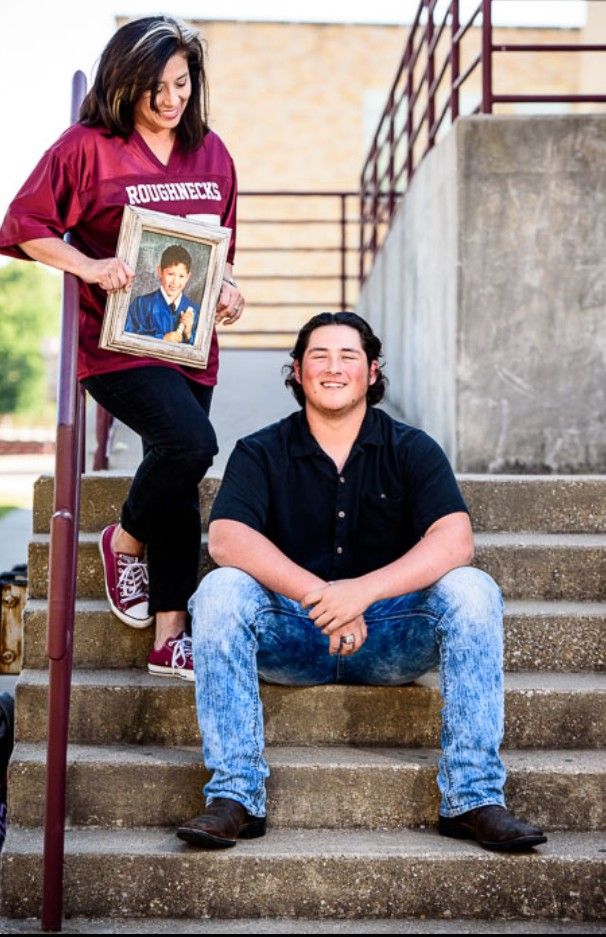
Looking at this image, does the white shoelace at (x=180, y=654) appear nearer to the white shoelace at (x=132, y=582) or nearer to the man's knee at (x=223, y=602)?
the white shoelace at (x=132, y=582)

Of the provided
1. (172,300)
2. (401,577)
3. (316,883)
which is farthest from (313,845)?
(172,300)

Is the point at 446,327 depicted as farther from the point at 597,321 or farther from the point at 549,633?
the point at 549,633

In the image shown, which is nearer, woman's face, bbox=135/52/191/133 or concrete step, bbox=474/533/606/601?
woman's face, bbox=135/52/191/133

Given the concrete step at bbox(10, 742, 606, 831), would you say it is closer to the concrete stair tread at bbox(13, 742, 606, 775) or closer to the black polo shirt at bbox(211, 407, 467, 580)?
the concrete stair tread at bbox(13, 742, 606, 775)

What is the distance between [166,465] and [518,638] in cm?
127

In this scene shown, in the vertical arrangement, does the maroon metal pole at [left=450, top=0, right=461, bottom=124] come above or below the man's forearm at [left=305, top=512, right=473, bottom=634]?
above

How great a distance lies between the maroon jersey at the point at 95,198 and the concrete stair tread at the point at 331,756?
3.48 ft

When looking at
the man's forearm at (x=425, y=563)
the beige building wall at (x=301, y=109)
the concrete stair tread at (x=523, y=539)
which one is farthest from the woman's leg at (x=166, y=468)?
the beige building wall at (x=301, y=109)

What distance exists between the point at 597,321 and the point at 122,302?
256cm

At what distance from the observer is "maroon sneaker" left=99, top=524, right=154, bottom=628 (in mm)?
3510

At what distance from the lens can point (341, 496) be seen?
325 centimetres

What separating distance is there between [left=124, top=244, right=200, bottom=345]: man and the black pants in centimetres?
11

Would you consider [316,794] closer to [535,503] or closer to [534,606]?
[534,606]

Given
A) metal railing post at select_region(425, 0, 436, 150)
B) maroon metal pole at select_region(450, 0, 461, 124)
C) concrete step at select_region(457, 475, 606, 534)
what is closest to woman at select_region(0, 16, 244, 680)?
concrete step at select_region(457, 475, 606, 534)
